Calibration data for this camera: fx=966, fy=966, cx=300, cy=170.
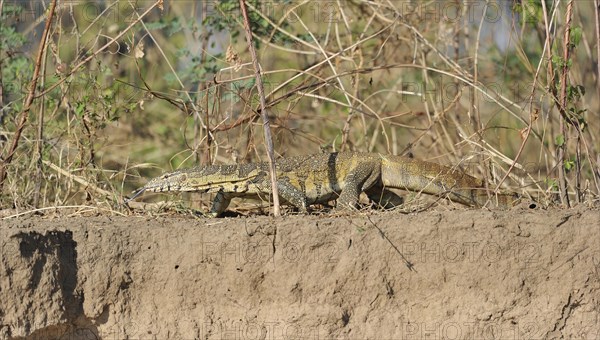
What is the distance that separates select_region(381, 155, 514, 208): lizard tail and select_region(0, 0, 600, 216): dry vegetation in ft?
0.62

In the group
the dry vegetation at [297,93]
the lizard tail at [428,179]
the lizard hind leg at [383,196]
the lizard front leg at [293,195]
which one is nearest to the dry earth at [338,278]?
the dry vegetation at [297,93]

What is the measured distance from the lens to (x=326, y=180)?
7180mm

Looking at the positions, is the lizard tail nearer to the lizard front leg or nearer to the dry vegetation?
the dry vegetation

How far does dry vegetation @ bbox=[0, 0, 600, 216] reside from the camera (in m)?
6.90

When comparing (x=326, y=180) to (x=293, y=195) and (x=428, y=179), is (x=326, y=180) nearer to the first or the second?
(x=293, y=195)

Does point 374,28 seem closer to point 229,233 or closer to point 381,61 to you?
point 381,61

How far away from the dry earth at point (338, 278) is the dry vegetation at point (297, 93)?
731 mm

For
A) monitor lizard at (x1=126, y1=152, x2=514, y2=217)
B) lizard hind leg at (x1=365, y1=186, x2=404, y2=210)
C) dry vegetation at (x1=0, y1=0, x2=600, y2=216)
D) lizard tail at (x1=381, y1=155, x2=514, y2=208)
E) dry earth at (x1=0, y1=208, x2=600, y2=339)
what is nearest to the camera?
dry earth at (x1=0, y1=208, x2=600, y2=339)

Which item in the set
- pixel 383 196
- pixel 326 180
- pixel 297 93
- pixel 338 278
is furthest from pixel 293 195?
pixel 338 278

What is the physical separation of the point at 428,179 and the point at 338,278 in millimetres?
1883

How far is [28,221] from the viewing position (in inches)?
240

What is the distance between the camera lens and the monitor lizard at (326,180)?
23.0ft

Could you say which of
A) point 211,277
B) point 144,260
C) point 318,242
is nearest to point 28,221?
point 144,260

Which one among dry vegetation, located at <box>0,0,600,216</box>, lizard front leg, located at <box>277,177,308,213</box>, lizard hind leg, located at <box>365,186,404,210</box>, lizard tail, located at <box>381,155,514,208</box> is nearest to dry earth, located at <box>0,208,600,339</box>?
dry vegetation, located at <box>0,0,600,216</box>
